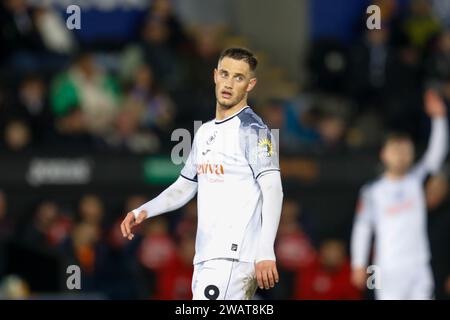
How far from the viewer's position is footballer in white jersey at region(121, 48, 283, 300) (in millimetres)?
7789

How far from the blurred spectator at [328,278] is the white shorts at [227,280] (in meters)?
7.24

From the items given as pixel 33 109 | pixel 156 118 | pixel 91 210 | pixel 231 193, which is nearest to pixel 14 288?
pixel 91 210

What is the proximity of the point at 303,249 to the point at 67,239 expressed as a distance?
2.67 metres

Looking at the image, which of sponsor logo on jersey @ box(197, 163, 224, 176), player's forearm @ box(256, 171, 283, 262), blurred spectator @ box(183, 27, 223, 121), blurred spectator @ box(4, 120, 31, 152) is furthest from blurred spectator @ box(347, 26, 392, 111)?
player's forearm @ box(256, 171, 283, 262)

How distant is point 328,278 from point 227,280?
7524 mm

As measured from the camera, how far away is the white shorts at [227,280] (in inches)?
315

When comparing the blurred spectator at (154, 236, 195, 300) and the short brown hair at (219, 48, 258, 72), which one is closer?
the short brown hair at (219, 48, 258, 72)

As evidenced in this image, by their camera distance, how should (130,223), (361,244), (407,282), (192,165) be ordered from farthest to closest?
(407,282) → (361,244) → (192,165) → (130,223)

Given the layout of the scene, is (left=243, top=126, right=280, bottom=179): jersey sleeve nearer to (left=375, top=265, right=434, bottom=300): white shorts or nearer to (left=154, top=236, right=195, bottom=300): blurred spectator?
(left=375, top=265, right=434, bottom=300): white shorts

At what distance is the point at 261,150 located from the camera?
7.80 meters

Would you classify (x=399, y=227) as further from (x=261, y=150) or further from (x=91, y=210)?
(x=261, y=150)

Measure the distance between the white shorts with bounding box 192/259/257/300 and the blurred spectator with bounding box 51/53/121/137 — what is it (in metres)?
8.09
